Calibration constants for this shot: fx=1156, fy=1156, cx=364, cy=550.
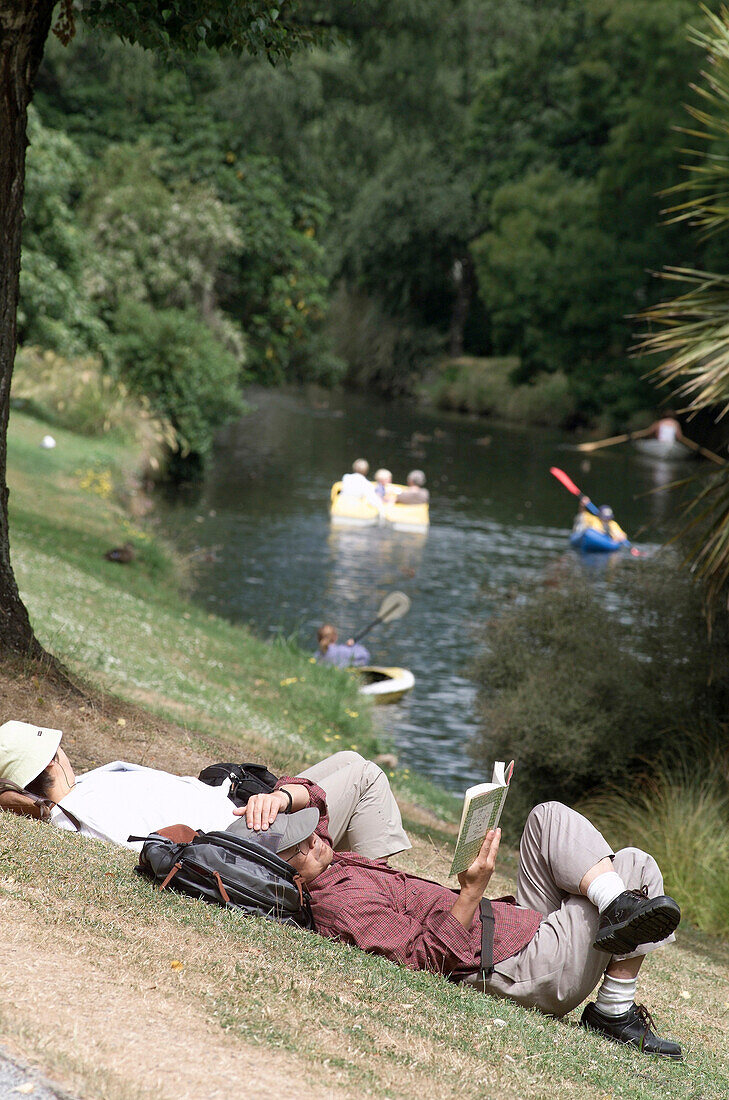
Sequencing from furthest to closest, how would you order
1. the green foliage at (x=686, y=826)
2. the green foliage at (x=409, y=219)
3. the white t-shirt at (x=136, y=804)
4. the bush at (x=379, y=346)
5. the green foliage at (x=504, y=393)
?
the bush at (x=379, y=346) → the green foliage at (x=409, y=219) → the green foliage at (x=504, y=393) → the green foliage at (x=686, y=826) → the white t-shirt at (x=136, y=804)

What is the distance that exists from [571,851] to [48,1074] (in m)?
1.99

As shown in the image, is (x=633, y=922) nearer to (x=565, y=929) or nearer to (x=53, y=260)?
(x=565, y=929)

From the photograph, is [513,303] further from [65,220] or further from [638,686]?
[638,686]

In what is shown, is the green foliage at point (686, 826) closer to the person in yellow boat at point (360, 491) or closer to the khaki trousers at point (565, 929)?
the khaki trousers at point (565, 929)

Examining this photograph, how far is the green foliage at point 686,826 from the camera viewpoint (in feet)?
25.3

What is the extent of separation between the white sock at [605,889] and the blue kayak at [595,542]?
68.2 feet

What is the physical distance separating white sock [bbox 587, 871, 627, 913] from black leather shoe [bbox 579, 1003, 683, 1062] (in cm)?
42

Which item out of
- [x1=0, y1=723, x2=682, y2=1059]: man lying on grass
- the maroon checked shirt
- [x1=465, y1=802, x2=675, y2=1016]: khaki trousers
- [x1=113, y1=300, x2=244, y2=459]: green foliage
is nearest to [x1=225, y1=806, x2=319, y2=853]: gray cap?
[x1=0, y1=723, x2=682, y2=1059]: man lying on grass

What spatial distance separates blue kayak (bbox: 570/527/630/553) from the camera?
24375 mm

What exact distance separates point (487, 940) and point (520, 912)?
0.16 metres

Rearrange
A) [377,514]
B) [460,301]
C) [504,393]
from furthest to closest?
[460,301]
[504,393]
[377,514]

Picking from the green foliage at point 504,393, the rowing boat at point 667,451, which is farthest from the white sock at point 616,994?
the green foliage at point 504,393

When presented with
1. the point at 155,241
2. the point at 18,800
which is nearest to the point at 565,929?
the point at 18,800

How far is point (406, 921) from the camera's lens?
13.7 feet
